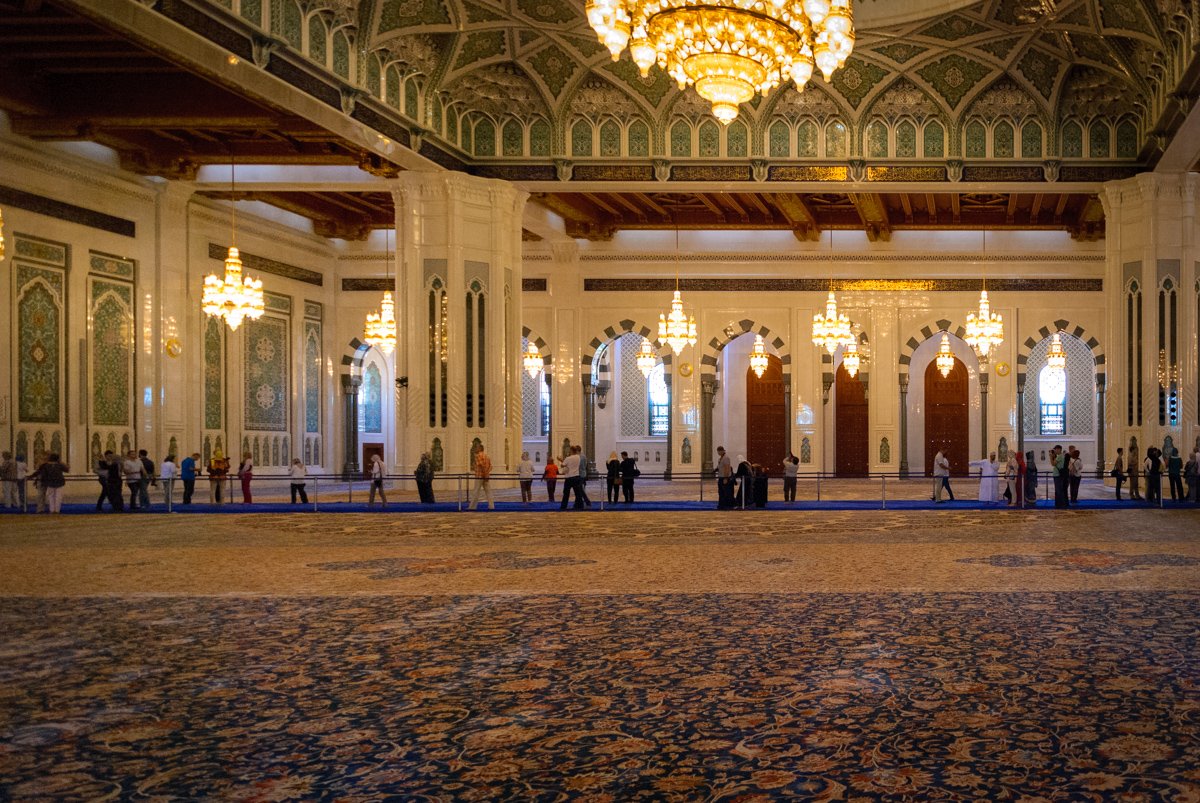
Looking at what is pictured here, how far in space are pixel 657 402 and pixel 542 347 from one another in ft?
11.6

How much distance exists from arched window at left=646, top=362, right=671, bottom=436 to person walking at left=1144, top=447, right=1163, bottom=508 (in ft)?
37.2

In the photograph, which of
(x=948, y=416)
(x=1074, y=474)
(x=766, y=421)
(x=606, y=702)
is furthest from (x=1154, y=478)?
(x=606, y=702)

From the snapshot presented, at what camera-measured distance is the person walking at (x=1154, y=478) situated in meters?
12.8

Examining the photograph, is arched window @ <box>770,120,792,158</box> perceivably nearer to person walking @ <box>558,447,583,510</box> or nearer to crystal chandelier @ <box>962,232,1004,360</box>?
crystal chandelier @ <box>962,232,1004,360</box>

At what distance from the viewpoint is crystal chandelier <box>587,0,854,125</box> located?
7641 millimetres

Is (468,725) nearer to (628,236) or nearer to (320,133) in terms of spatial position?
(320,133)

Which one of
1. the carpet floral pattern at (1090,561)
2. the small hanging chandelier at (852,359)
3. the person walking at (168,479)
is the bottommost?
the carpet floral pattern at (1090,561)

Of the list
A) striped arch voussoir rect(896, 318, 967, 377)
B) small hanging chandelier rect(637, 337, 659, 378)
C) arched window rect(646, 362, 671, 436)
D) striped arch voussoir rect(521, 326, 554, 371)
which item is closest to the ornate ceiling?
small hanging chandelier rect(637, 337, 659, 378)

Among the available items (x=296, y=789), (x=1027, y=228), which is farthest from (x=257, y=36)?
(x=1027, y=228)

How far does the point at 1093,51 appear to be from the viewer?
45.9 ft

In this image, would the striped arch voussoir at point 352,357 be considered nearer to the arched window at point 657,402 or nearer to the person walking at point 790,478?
the arched window at point 657,402

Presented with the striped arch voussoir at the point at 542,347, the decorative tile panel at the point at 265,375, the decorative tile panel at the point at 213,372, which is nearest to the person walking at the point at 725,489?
the decorative tile panel at the point at 213,372

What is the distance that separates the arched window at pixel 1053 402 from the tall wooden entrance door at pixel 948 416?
2.42m

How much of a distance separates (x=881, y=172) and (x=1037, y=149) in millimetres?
2089
